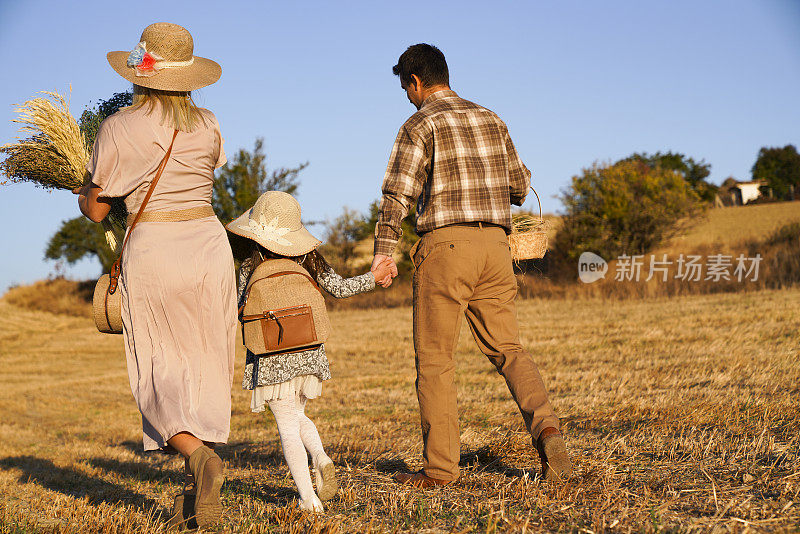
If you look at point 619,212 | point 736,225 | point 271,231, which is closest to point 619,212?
point 619,212

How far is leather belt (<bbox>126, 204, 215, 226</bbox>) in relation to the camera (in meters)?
3.31

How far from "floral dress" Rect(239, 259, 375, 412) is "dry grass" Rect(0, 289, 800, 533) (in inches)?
23.2

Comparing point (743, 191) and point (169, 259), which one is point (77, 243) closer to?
point (169, 259)

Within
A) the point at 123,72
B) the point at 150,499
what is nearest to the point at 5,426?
the point at 150,499

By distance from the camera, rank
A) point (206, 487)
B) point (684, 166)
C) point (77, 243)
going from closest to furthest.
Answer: point (206, 487) → point (77, 243) → point (684, 166)

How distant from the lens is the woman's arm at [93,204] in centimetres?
335

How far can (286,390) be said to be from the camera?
12.5 ft

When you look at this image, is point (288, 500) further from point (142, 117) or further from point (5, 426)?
point (5, 426)

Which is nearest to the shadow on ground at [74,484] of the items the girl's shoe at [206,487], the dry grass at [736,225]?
the girl's shoe at [206,487]

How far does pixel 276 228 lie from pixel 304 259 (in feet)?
0.90

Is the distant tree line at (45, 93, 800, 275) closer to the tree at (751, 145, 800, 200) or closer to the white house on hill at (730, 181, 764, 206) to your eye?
the tree at (751, 145, 800, 200)

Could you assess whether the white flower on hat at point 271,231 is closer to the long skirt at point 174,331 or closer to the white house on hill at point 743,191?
the long skirt at point 174,331

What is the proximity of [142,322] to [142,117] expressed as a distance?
97cm

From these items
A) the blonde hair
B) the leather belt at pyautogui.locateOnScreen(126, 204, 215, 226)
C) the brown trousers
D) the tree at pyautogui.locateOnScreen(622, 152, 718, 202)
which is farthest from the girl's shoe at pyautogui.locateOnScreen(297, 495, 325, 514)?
the tree at pyautogui.locateOnScreen(622, 152, 718, 202)
